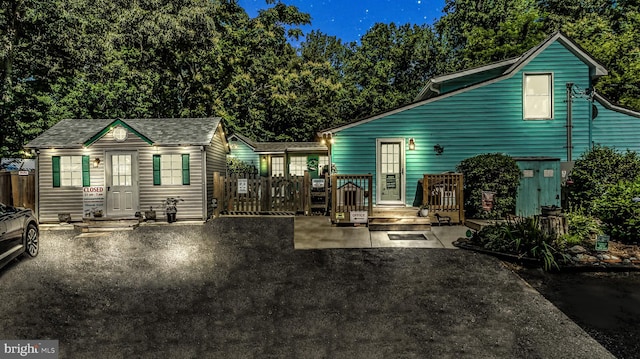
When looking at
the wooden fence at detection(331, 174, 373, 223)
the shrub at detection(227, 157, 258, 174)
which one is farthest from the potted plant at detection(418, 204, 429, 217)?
the shrub at detection(227, 157, 258, 174)

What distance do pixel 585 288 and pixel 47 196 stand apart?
16.7 m

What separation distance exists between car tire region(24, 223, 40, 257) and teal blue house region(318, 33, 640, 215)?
9.37 meters

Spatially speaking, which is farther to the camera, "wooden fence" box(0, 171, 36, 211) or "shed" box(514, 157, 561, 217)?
"wooden fence" box(0, 171, 36, 211)

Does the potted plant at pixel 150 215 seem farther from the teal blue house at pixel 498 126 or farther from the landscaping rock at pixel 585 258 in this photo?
the landscaping rock at pixel 585 258

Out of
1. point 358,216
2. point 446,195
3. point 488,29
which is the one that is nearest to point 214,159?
point 358,216

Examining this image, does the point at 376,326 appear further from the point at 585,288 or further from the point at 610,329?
the point at 585,288

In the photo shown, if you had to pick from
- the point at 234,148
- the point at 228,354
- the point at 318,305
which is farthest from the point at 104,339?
the point at 234,148

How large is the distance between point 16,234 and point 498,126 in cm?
1509

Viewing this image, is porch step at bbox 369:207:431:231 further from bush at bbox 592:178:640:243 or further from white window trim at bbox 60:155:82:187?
white window trim at bbox 60:155:82:187

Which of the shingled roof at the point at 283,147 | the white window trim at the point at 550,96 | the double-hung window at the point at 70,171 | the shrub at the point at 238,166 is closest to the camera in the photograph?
the double-hung window at the point at 70,171

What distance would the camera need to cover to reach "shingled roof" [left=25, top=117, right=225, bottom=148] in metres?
12.6

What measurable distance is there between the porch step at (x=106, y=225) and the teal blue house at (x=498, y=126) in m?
7.79

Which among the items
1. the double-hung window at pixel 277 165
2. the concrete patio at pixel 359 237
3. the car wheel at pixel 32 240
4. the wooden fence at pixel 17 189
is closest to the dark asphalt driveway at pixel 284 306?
the car wheel at pixel 32 240

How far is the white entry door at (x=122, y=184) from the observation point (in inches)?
508
